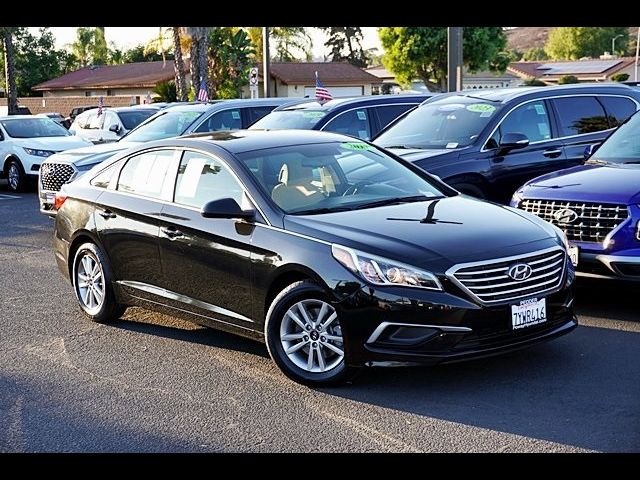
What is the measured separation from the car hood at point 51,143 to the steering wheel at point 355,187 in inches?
516

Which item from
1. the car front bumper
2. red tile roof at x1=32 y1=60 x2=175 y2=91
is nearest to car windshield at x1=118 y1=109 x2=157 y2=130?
the car front bumper

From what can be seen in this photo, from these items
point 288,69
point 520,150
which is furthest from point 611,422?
point 288,69

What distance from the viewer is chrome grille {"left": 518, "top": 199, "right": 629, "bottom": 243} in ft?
24.3

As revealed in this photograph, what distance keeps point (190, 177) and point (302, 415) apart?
2.40 meters

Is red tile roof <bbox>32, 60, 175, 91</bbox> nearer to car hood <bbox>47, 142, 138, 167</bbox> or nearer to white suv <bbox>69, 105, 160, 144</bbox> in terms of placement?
white suv <bbox>69, 105, 160, 144</bbox>

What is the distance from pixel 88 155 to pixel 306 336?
8.79 metres

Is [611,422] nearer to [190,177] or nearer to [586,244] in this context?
[586,244]

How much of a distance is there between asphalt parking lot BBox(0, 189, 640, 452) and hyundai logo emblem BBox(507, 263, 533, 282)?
26.1 inches

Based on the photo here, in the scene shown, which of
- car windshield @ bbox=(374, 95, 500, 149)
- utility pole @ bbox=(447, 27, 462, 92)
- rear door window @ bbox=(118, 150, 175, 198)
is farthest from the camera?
utility pole @ bbox=(447, 27, 462, 92)

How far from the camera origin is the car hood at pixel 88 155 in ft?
45.0

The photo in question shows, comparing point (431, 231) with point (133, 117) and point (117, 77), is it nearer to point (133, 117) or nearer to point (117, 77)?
point (133, 117)

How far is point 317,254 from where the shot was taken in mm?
5996
